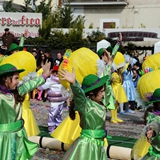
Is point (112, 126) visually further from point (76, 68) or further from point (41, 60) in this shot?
point (41, 60)

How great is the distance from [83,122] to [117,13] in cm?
3006

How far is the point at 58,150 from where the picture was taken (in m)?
7.09

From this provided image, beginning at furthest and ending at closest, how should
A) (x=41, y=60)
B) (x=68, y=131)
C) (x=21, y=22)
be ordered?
(x=21, y=22), (x=41, y=60), (x=68, y=131)

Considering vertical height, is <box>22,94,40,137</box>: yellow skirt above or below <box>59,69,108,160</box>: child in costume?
below

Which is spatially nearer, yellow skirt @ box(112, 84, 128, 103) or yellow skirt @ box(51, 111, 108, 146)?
yellow skirt @ box(51, 111, 108, 146)

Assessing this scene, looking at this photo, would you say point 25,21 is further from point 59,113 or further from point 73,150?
point 73,150

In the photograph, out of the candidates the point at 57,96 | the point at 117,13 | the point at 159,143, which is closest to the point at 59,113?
the point at 57,96

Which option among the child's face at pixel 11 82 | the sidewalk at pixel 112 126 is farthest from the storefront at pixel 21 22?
the child's face at pixel 11 82

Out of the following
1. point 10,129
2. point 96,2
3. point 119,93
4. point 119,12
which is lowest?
point 119,93

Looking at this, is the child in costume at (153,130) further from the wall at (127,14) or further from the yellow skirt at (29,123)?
the wall at (127,14)

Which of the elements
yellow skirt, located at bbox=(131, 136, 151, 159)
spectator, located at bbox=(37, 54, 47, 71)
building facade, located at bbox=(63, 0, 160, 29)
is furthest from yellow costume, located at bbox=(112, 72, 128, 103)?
building facade, located at bbox=(63, 0, 160, 29)

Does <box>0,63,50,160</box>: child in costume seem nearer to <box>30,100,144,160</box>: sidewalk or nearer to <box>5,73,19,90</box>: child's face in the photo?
<box>5,73,19,90</box>: child's face

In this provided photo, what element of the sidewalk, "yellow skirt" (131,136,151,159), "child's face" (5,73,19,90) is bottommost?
the sidewalk

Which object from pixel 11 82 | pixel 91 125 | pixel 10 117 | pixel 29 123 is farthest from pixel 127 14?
pixel 91 125
